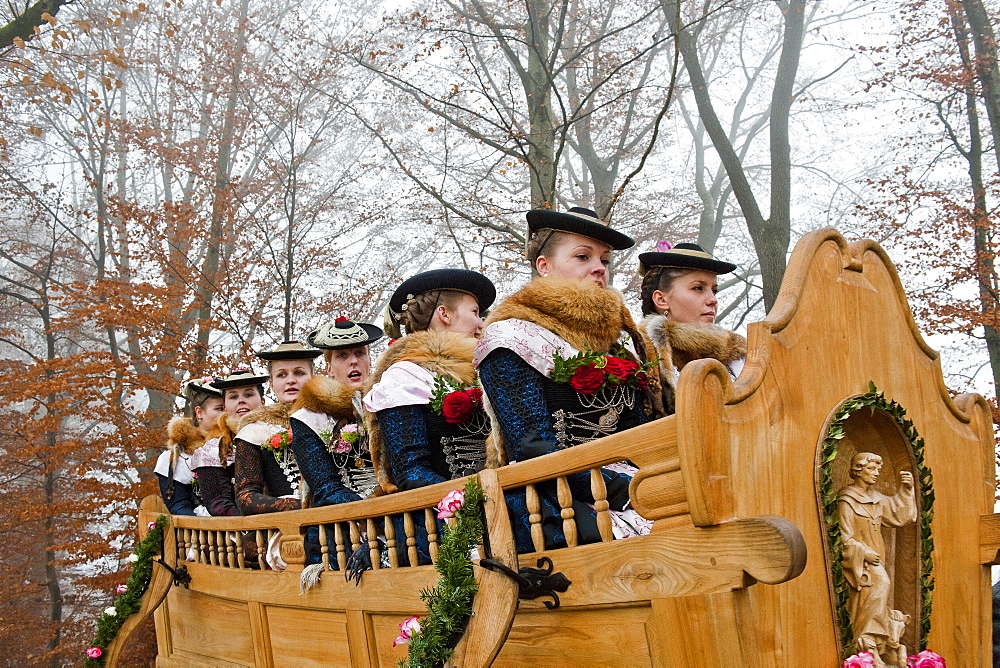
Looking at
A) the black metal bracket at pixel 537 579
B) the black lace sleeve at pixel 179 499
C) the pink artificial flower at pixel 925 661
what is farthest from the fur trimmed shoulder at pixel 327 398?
the pink artificial flower at pixel 925 661

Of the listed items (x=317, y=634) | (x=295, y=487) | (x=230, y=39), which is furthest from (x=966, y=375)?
(x=230, y=39)

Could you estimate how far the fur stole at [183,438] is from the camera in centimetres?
751

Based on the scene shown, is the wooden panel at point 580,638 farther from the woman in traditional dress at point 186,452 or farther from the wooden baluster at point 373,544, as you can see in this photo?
the woman in traditional dress at point 186,452

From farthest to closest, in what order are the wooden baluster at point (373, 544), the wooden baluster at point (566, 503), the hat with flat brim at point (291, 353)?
the hat with flat brim at point (291, 353) → the wooden baluster at point (373, 544) → the wooden baluster at point (566, 503)

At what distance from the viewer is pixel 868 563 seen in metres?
2.49

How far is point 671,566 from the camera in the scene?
221 cm

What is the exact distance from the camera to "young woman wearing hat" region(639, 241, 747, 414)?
3783 millimetres

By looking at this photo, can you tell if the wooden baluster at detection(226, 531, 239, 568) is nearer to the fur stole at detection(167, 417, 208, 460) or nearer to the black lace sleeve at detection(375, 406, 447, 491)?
the black lace sleeve at detection(375, 406, 447, 491)

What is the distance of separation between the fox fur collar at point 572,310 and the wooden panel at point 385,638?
1290mm

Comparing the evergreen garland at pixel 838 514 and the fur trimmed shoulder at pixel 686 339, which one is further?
the fur trimmed shoulder at pixel 686 339

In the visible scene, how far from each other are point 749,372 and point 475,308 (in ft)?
7.33

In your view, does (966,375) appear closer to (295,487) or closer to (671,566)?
(295,487)

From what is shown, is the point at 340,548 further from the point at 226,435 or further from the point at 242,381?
the point at 242,381

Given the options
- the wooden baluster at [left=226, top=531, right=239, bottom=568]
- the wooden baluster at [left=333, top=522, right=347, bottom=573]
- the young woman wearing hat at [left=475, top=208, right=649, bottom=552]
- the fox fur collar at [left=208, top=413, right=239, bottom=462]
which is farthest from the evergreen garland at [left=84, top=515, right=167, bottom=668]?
the young woman wearing hat at [left=475, top=208, right=649, bottom=552]
